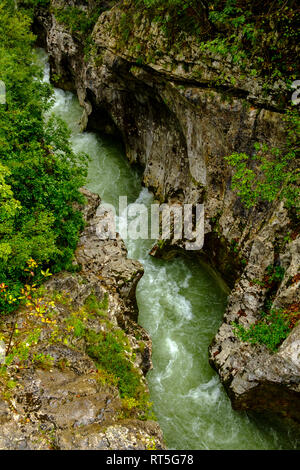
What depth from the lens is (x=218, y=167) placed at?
12.9 m

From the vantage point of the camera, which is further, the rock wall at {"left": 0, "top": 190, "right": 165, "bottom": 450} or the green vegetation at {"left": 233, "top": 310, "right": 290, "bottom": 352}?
the green vegetation at {"left": 233, "top": 310, "right": 290, "bottom": 352}

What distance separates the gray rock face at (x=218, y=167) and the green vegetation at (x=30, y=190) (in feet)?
6.07

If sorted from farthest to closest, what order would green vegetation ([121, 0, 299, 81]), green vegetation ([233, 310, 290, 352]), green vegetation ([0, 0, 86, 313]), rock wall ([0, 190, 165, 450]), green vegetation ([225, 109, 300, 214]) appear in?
green vegetation ([121, 0, 299, 81]), green vegetation ([225, 109, 300, 214]), green vegetation ([233, 310, 290, 352]), green vegetation ([0, 0, 86, 313]), rock wall ([0, 190, 165, 450])

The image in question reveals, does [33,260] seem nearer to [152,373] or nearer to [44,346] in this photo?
[44,346]

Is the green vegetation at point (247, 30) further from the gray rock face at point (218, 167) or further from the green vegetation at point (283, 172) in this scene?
the green vegetation at point (283, 172)

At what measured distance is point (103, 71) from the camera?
659 inches

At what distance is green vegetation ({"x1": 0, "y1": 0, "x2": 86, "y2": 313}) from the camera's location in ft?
28.2

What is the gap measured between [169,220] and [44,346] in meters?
8.61

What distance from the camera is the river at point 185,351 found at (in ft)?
34.8

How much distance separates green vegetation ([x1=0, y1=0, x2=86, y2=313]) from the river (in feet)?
6.15

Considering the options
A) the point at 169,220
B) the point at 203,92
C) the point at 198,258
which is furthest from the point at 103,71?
the point at 198,258

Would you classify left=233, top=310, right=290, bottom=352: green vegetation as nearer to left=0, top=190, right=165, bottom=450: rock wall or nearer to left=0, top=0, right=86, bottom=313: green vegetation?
left=0, top=190, right=165, bottom=450: rock wall

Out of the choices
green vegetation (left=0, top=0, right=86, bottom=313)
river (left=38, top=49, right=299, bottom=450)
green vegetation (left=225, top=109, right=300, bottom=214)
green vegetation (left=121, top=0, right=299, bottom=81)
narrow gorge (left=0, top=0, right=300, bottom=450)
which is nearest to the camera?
narrow gorge (left=0, top=0, right=300, bottom=450)

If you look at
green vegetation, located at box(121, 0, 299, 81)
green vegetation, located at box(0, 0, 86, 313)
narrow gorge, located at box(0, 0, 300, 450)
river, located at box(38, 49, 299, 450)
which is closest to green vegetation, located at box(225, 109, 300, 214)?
narrow gorge, located at box(0, 0, 300, 450)
